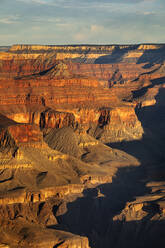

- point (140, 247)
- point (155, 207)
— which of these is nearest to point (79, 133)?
point (155, 207)

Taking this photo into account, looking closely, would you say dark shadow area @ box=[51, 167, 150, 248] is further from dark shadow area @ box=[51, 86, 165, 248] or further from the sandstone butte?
the sandstone butte

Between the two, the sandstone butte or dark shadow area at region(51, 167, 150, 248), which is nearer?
the sandstone butte

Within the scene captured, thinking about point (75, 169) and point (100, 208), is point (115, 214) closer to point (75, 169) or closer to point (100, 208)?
point (100, 208)

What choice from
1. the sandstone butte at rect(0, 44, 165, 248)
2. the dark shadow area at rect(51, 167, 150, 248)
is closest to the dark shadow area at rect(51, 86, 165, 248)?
the dark shadow area at rect(51, 167, 150, 248)

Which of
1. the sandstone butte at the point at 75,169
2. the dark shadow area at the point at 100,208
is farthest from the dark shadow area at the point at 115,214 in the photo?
the sandstone butte at the point at 75,169

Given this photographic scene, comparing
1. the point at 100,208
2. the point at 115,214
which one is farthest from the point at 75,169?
the point at 115,214

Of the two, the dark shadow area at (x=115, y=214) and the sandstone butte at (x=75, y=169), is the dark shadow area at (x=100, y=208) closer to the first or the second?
the dark shadow area at (x=115, y=214)

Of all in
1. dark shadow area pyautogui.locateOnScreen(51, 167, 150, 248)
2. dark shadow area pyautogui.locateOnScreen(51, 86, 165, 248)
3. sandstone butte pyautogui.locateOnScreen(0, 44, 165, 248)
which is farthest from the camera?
dark shadow area pyautogui.locateOnScreen(51, 167, 150, 248)

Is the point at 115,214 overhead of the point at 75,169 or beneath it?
beneath

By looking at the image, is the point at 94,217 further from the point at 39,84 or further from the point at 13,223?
the point at 39,84
